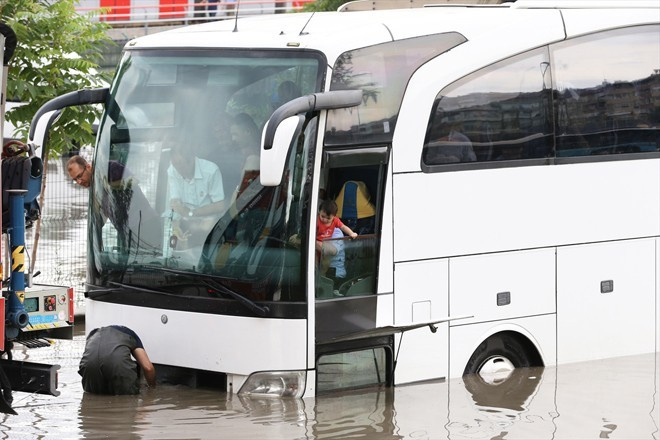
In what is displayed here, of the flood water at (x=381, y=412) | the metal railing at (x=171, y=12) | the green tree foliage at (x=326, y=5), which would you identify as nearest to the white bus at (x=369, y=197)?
the flood water at (x=381, y=412)

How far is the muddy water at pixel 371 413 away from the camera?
988 centimetres

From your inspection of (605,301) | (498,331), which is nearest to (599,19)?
(605,301)

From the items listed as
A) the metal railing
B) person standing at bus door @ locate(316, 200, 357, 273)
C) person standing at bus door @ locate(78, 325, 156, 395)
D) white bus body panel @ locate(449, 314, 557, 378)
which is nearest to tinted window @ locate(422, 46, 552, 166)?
person standing at bus door @ locate(316, 200, 357, 273)

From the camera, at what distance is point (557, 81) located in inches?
468

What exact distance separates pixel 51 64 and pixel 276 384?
7.55m

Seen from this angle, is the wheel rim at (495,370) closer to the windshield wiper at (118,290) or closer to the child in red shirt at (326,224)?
the child in red shirt at (326,224)

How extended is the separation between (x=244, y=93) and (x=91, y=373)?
2.62 metres

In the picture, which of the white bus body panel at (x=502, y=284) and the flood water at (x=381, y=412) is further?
the white bus body panel at (x=502, y=284)

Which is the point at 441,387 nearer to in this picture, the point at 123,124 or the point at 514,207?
the point at 514,207

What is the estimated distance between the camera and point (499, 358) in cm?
1167

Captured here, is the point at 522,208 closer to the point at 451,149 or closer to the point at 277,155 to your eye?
the point at 451,149

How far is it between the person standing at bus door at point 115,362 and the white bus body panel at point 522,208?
7.37ft

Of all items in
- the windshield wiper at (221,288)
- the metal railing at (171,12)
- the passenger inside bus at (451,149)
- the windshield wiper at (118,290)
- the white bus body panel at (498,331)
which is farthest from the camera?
the metal railing at (171,12)

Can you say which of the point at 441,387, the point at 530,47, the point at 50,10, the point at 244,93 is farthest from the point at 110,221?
the point at 50,10
